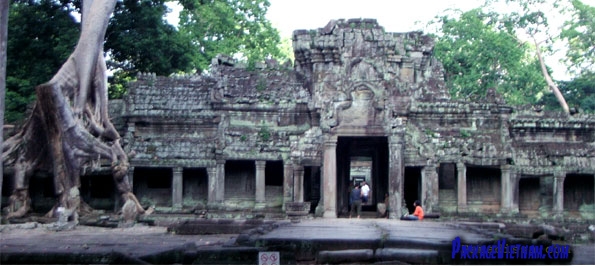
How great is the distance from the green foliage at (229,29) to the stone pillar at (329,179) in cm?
1526

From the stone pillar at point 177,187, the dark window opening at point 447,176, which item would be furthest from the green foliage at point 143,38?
the dark window opening at point 447,176

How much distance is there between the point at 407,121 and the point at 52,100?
11.3 meters

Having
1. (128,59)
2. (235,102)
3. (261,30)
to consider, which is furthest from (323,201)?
(261,30)

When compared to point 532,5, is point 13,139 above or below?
below

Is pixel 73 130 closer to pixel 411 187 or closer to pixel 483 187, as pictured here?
pixel 411 187

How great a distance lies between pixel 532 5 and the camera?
4034 cm

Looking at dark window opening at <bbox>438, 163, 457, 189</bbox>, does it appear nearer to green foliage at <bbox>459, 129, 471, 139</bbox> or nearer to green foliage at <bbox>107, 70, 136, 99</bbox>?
green foliage at <bbox>459, 129, 471, 139</bbox>

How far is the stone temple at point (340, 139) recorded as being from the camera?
25.3 meters

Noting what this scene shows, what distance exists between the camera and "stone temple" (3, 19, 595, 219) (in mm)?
25328

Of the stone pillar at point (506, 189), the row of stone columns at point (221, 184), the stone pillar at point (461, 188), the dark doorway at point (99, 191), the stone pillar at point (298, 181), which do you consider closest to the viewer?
the stone pillar at point (298, 181)

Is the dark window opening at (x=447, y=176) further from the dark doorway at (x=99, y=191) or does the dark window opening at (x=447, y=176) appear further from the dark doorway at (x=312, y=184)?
the dark doorway at (x=99, y=191)

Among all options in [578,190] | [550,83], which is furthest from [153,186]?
[550,83]

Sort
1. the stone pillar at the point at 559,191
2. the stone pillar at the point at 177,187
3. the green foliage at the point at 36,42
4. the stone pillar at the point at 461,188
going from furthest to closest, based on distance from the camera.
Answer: the green foliage at the point at 36,42, the stone pillar at the point at 177,187, the stone pillar at the point at 559,191, the stone pillar at the point at 461,188

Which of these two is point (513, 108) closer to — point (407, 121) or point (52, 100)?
point (407, 121)
